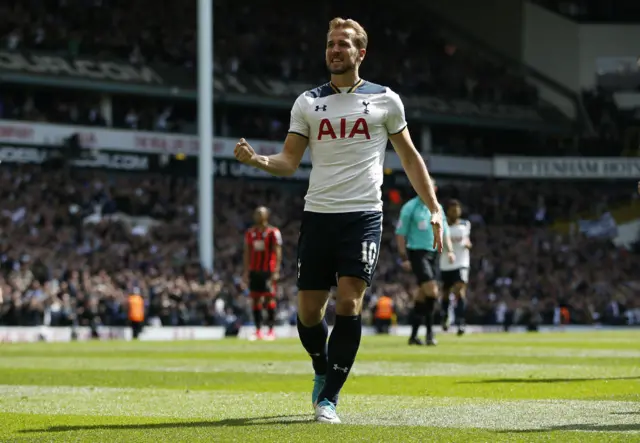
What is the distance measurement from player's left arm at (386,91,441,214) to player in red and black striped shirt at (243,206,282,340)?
13.9 meters

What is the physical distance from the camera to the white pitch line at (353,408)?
7.38 m

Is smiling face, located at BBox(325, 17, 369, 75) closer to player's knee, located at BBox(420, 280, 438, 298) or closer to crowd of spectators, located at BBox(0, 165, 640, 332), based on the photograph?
player's knee, located at BBox(420, 280, 438, 298)

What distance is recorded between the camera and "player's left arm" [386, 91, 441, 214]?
25.5 ft

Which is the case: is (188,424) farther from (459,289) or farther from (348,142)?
(459,289)

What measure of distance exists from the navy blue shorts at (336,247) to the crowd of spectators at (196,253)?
20539 mm

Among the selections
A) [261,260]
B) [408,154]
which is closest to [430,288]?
[261,260]

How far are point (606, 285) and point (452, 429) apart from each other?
3882 centimetres

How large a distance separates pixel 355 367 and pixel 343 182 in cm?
572

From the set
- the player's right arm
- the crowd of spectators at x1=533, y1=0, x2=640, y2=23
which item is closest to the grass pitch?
the player's right arm

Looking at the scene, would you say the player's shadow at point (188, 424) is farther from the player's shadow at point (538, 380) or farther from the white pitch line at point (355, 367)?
the white pitch line at point (355, 367)

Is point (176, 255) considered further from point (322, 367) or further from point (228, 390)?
point (322, 367)

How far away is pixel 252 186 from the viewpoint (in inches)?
1794

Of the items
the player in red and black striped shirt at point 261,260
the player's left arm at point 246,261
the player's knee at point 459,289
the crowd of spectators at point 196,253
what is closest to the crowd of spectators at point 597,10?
the crowd of spectators at point 196,253

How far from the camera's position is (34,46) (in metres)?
40.8
